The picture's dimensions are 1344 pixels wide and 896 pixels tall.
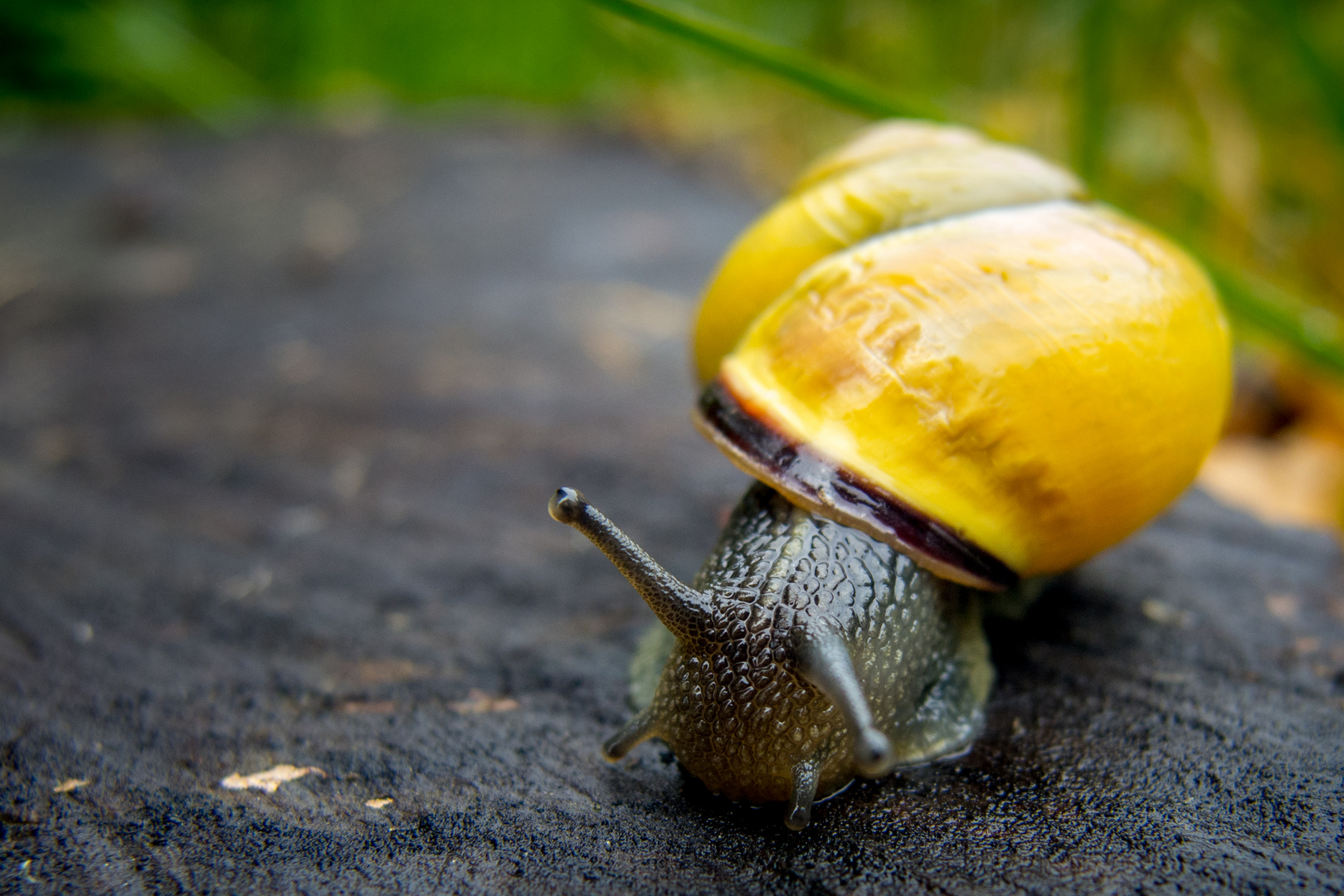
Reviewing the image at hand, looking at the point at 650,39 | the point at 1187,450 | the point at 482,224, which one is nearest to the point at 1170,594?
the point at 1187,450

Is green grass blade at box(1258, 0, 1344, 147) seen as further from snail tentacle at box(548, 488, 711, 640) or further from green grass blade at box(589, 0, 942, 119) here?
snail tentacle at box(548, 488, 711, 640)

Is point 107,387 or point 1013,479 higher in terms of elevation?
point 1013,479

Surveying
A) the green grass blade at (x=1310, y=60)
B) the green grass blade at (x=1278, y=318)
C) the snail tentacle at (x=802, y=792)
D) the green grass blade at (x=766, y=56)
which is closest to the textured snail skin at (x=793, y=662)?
the snail tentacle at (x=802, y=792)

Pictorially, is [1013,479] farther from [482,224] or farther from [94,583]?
[482,224]

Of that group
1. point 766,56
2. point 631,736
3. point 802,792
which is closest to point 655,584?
point 631,736

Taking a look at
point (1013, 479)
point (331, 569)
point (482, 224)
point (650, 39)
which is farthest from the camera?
point (650, 39)

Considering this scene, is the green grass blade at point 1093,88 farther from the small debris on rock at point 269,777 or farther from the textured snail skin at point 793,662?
the small debris on rock at point 269,777
